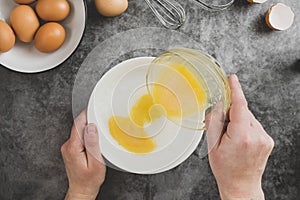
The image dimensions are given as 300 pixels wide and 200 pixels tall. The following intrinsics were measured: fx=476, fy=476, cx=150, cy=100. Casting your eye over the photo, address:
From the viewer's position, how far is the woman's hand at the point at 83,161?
44.4 inches

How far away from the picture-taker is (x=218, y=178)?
1.09 metres

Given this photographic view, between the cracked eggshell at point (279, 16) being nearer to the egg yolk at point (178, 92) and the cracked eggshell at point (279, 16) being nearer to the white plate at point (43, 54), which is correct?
the egg yolk at point (178, 92)

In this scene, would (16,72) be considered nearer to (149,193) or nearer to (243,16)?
(149,193)

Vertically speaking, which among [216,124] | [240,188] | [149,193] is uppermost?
[216,124]

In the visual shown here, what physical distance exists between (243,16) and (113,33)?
13.5 inches

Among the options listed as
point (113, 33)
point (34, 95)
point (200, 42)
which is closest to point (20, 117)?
point (34, 95)

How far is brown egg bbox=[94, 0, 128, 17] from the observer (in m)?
1.14

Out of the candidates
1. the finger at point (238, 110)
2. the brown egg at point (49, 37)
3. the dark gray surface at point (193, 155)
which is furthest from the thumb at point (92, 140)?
the finger at point (238, 110)

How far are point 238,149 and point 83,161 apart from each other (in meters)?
0.37

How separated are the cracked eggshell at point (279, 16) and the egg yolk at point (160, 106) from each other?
0.32 meters

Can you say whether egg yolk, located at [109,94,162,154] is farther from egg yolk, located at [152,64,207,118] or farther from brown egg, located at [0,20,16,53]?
brown egg, located at [0,20,16,53]

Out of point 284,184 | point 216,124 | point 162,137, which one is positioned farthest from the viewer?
point 284,184

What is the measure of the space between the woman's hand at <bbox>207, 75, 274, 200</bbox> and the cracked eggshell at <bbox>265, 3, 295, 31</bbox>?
241 millimetres

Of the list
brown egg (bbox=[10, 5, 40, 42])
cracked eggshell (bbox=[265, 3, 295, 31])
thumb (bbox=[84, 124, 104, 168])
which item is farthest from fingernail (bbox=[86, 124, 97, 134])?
cracked eggshell (bbox=[265, 3, 295, 31])
